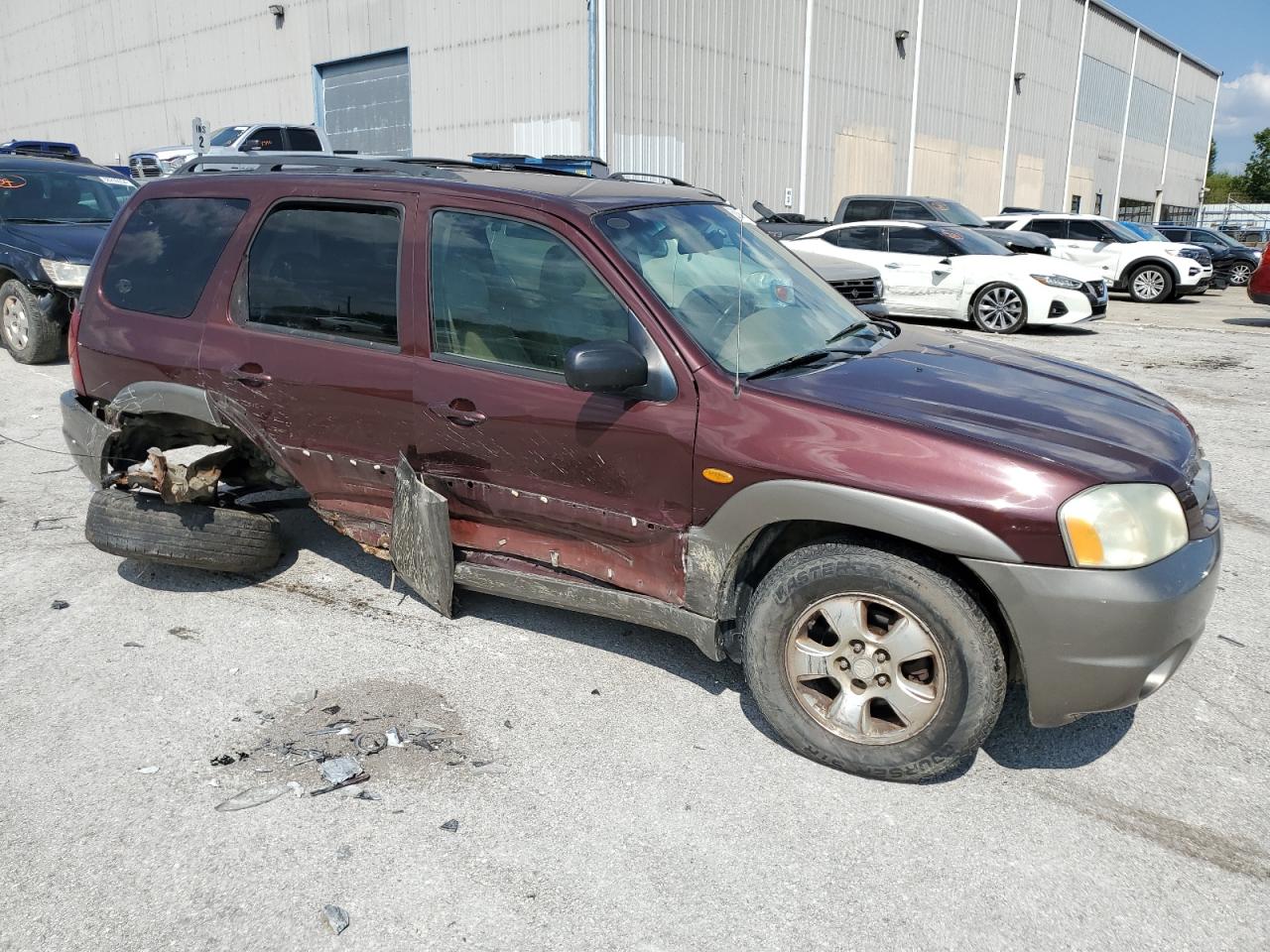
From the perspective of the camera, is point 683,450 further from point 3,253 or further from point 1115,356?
point 1115,356

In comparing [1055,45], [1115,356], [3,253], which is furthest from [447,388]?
[1055,45]

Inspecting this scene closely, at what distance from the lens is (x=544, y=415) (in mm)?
3369

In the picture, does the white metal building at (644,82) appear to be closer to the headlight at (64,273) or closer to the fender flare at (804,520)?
the headlight at (64,273)

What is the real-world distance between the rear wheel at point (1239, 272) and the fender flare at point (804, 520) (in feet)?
80.1

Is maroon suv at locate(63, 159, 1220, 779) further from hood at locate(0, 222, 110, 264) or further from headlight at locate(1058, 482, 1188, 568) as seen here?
hood at locate(0, 222, 110, 264)

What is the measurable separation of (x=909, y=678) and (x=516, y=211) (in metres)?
2.13

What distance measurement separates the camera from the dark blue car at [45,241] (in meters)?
8.75

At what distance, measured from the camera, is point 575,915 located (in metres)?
2.46

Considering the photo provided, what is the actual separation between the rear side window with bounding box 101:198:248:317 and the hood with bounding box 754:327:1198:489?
2.60 metres

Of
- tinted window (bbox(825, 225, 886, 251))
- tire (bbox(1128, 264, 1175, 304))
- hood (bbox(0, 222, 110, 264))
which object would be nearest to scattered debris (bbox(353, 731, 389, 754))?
hood (bbox(0, 222, 110, 264))

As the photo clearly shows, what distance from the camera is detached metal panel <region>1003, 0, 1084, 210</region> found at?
1368 inches

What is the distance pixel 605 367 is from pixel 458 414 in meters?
0.76

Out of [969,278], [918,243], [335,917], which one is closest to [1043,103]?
[918,243]

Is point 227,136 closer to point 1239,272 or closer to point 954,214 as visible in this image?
point 954,214
